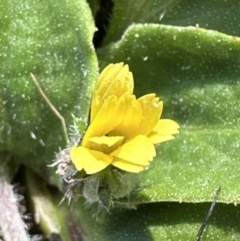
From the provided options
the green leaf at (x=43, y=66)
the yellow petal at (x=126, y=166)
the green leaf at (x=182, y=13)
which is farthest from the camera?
the green leaf at (x=182, y=13)

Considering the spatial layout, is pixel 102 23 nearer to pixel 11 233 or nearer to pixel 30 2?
pixel 30 2

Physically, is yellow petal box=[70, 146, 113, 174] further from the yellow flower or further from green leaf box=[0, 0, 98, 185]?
green leaf box=[0, 0, 98, 185]

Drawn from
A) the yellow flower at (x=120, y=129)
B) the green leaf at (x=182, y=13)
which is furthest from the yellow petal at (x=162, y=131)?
the green leaf at (x=182, y=13)

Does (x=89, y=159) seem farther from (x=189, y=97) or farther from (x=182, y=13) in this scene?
(x=182, y=13)

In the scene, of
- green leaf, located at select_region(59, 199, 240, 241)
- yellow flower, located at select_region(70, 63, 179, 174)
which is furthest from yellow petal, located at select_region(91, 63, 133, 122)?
green leaf, located at select_region(59, 199, 240, 241)

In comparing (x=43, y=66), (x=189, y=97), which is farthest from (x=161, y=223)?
(x=43, y=66)

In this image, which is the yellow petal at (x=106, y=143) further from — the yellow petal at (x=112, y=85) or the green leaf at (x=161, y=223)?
the green leaf at (x=161, y=223)
